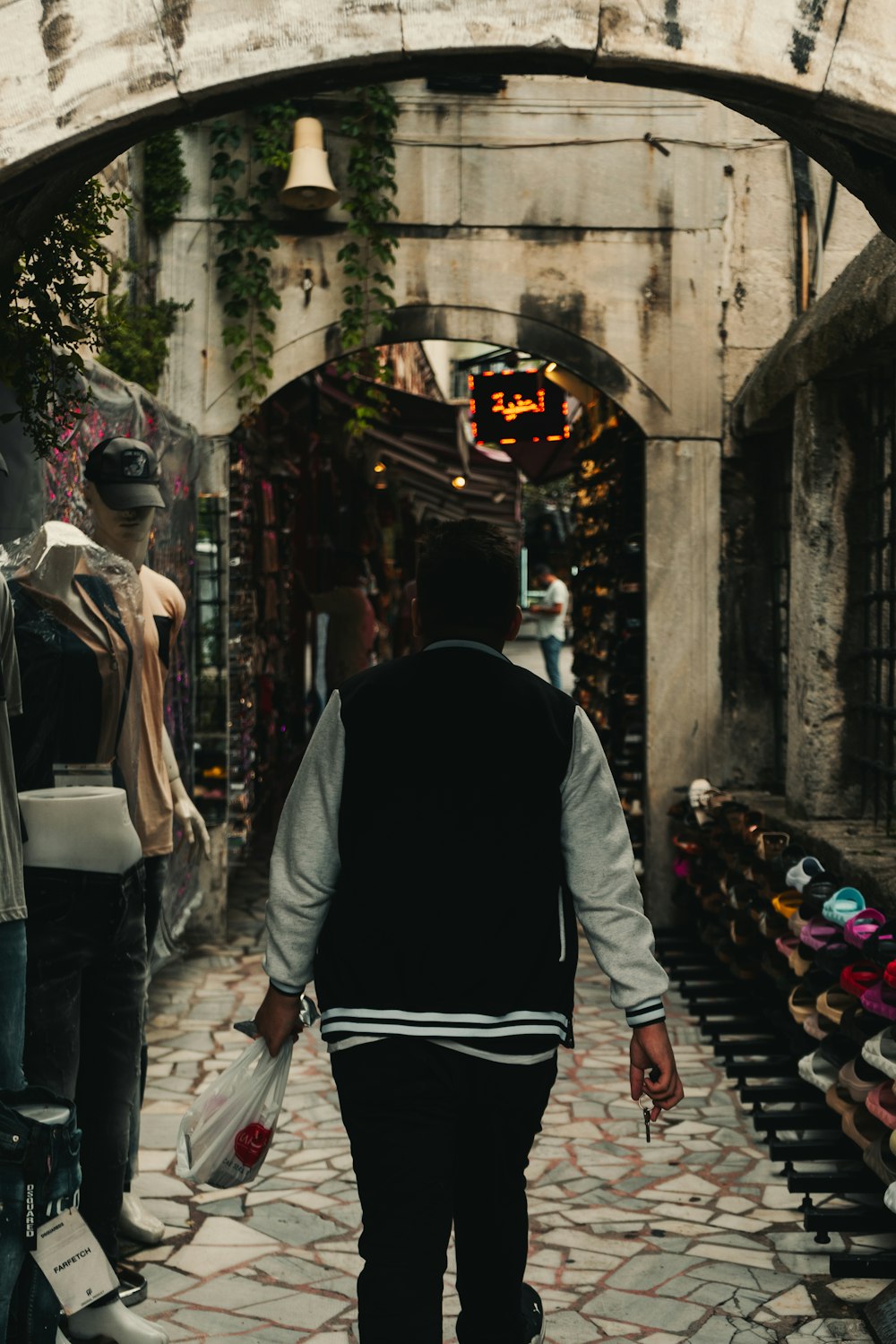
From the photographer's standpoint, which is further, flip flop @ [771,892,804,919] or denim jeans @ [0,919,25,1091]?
flip flop @ [771,892,804,919]

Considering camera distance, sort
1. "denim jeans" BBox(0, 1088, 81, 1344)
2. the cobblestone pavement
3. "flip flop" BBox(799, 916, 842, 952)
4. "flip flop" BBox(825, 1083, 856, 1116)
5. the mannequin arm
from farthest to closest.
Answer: "flip flop" BBox(799, 916, 842, 952) → "flip flop" BBox(825, 1083, 856, 1116) → the mannequin arm → the cobblestone pavement → "denim jeans" BBox(0, 1088, 81, 1344)

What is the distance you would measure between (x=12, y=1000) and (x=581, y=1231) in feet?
7.18

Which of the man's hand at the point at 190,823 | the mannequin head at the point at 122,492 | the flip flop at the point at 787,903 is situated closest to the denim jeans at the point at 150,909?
the man's hand at the point at 190,823

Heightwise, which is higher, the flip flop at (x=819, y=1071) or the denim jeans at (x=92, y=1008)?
the denim jeans at (x=92, y=1008)

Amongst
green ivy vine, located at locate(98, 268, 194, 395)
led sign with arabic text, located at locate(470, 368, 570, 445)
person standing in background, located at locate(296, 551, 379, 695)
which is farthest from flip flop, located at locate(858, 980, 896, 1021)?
led sign with arabic text, located at locate(470, 368, 570, 445)

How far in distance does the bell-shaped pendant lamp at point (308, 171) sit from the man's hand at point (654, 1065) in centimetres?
622

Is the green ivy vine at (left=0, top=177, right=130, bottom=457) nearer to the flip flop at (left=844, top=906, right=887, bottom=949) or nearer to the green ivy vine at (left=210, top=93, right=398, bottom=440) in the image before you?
the flip flop at (left=844, top=906, right=887, bottom=949)

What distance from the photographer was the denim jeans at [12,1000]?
288 cm

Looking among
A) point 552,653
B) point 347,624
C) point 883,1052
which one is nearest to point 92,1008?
point 883,1052

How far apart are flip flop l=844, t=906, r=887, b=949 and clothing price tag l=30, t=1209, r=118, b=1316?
252 centimetres

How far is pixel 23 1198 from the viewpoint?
2814 millimetres

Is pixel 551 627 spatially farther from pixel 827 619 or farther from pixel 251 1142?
pixel 251 1142

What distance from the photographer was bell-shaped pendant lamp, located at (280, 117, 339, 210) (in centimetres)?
797

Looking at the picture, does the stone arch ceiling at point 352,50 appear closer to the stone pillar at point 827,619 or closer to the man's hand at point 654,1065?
the man's hand at point 654,1065
